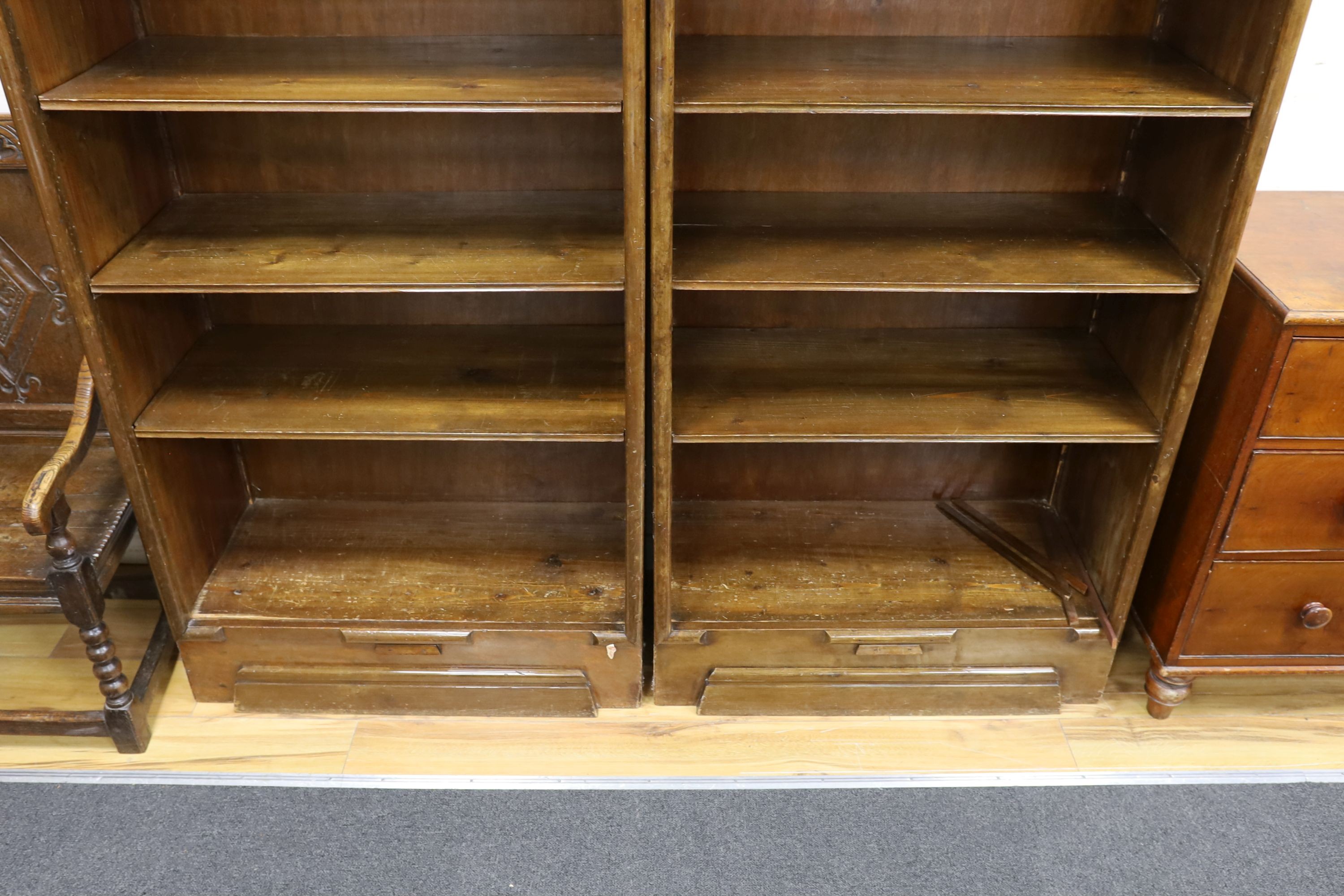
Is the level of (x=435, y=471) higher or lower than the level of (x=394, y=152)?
lower

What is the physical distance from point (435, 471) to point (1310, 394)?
5.35ft

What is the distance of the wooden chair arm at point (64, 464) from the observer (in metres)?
1.75

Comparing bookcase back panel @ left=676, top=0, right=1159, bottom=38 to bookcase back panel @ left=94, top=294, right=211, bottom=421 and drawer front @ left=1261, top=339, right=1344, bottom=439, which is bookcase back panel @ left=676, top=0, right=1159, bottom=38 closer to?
drawer front @ left=1261, top=339, right=1344, bottom=439

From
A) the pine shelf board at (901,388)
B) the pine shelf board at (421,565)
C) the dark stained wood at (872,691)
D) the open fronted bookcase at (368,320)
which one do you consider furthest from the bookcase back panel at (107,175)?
the dark stained wood at (872,691)

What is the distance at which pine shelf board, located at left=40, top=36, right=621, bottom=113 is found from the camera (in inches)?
60.5

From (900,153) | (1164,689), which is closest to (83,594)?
(900,153)

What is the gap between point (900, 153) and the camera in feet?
6.38

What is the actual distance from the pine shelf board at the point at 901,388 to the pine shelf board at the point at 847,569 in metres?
0.38

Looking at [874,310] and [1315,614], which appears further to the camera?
[874,310]

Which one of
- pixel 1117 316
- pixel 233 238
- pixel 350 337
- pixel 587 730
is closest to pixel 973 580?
pixel 1117 316

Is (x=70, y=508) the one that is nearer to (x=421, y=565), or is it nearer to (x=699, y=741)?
(x=421, y=565)

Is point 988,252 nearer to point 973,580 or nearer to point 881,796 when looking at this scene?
point 973,580

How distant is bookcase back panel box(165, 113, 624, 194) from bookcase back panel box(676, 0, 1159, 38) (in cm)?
26

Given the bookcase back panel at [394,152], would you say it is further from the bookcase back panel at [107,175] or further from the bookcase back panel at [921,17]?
the bookcase back panel at [921,17]
